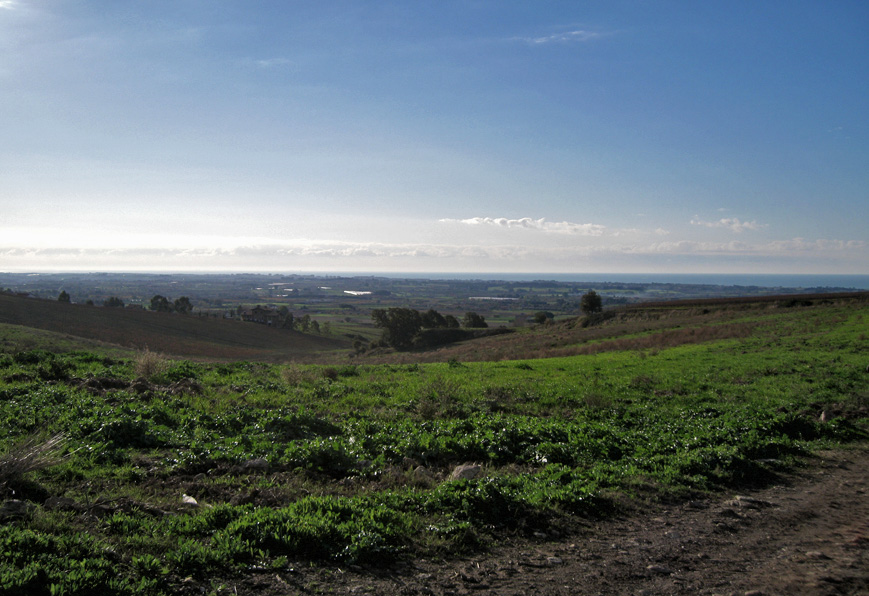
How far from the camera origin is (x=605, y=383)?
1683cm

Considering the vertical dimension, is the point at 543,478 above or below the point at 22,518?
below

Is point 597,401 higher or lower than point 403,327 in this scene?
higher

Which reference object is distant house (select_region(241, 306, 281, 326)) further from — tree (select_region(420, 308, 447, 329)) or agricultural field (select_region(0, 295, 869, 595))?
agricultural field (select_region(0, 295, 869, 595))

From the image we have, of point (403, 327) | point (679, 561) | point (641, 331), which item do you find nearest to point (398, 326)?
point (403, 327)

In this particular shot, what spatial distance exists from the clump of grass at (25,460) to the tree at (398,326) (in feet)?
215

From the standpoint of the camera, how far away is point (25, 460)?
614 centimetres

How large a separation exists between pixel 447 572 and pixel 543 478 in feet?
10.3

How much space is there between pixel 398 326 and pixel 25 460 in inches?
2698

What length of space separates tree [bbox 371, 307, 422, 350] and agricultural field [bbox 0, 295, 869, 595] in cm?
5546

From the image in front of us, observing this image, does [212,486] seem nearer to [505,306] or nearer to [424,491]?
[424,491]

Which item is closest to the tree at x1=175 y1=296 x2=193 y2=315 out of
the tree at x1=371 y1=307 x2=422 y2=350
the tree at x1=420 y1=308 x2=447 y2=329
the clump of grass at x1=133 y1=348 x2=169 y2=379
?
the tree at x1=371 y1=307 x2=422 y2=350

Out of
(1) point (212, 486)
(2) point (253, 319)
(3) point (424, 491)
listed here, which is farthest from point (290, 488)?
(2) point (253, 319)

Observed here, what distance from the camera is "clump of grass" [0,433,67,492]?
5.96 meters

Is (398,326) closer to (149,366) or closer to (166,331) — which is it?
(166,331)
